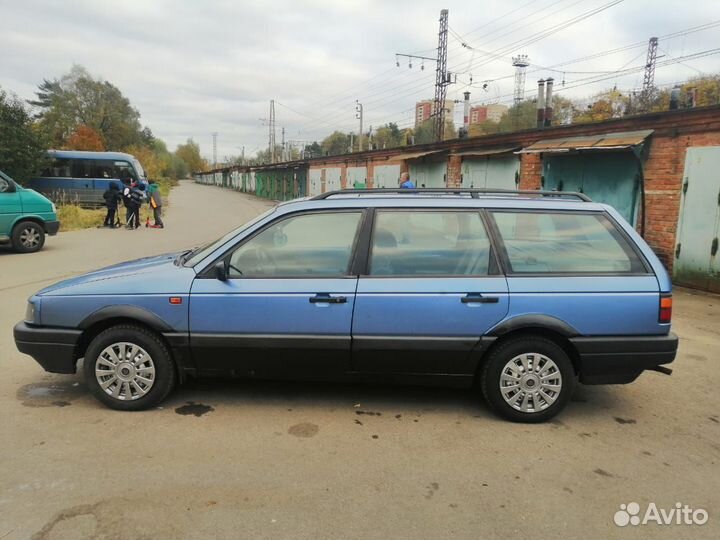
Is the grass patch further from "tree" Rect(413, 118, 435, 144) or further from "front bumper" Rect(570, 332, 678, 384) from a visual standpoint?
"tree" Rect(413, 118, 435, 144)

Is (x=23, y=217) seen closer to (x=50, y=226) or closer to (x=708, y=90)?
(x=50, y=226)

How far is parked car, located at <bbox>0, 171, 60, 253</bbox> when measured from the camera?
11.4 meters

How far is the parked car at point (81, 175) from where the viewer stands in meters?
26.8

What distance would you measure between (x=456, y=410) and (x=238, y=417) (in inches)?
65.8

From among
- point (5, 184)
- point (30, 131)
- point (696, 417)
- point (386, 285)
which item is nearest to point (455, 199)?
point (386, 285)

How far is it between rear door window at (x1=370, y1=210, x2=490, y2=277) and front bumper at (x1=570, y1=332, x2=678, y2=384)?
93 centimetres

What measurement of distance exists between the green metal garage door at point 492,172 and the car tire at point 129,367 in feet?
35.4

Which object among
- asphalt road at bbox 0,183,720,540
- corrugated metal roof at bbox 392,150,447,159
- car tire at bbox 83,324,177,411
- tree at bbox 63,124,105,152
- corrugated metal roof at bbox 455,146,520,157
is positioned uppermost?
tree at bbox 63,124,105,152

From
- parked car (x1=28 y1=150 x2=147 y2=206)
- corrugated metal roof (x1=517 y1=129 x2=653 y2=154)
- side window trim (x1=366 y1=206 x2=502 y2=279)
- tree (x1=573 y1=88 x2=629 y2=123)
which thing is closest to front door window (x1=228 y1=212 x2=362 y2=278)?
side window trim (x1=366 y1=206 x2=502 y2=279)

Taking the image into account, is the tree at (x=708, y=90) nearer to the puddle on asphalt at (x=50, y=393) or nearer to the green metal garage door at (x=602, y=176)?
the green metal garage door at (x=602, y=176)

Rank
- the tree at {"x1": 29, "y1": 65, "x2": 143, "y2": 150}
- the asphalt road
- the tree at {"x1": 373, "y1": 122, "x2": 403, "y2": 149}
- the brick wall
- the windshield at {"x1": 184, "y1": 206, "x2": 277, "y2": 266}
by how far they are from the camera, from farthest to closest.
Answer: the tree at {"x1": 373, "y1": 122, "x2": 403, "y2": 149}
the tree at {"x1": 29, "y1": 65, "x2": 143, "y2": 150}
the brick wall
the windshield at {"x1": 184, "y1": 206, "x2": 277, "y2": 266}
the asphalt road

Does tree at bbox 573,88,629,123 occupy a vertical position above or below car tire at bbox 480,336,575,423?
above

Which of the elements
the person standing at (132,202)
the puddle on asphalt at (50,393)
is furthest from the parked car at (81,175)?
the puddle on asphalt at (50,393)

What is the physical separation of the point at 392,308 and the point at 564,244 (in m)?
1.40
